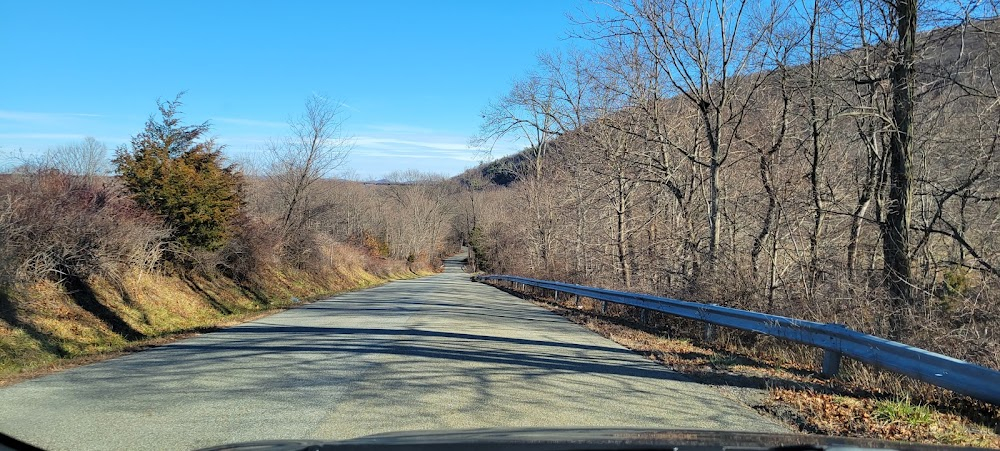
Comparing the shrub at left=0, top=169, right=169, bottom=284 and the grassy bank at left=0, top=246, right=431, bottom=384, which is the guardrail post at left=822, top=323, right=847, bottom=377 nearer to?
the grassy bank at left=0, top=246, right=431, bottom=384

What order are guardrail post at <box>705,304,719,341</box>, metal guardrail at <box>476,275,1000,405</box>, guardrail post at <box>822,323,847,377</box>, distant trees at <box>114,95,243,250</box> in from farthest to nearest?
1. distant trees at <box>114,95,243,250</box>
2. guardrail post at <box>705,304,719,341</box>
3. guardrail post at <box>822,323,847,377</box>
4. metal guardrail at <box>476,275,1000,405</box>

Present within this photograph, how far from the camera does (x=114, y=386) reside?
6.51 meters

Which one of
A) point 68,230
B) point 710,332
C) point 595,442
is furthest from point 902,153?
point 68,230

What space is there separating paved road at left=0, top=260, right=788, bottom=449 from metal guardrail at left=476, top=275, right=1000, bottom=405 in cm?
154

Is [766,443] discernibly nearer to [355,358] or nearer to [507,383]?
[507,383]

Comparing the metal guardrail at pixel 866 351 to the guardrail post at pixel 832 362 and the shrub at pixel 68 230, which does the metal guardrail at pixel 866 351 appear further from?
the shrub at pixel 68 230

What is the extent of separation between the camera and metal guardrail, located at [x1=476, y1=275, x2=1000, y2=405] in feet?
16.2

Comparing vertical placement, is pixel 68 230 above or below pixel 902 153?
below

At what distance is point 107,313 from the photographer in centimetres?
1317

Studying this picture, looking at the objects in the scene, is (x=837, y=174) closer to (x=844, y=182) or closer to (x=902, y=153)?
(x=844, y=182)

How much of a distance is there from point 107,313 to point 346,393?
9902mm

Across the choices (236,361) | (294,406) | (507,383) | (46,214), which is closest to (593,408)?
(507,383)

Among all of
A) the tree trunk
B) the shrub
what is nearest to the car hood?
the tree trunk

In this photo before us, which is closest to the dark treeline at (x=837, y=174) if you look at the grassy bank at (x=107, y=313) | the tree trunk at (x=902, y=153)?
the tree trunk at (x=902, y=153)
